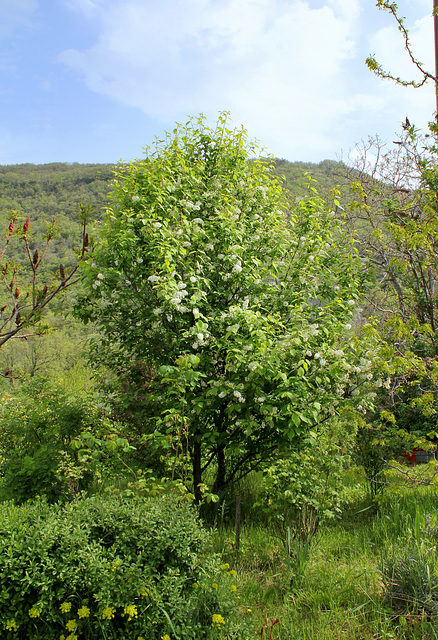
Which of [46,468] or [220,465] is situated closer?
[46,468]

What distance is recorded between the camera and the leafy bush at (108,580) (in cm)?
210

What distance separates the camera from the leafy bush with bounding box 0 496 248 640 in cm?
210

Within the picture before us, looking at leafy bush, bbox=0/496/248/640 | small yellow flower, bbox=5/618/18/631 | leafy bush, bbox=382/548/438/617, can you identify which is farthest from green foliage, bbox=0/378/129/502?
leafy bush, bbox=382/548/438/617

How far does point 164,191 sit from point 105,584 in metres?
3.01

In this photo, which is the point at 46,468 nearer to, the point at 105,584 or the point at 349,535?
the point at 105,584

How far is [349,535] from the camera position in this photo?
3.54 metres

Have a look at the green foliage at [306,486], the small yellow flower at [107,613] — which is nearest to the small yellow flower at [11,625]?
the small yellow flower at [107,613]

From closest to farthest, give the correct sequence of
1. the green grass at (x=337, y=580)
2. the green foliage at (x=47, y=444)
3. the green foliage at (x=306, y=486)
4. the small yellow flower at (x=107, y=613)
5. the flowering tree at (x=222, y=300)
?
the small yellow flower at (x=107, y=613), the green grass at (x=337, y=580), the flowering tree at (x=222, y=300), the green foliage at (x=306, y=486), the green foliage at (x=47, y=444)

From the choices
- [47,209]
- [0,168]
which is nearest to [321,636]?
[47,209]

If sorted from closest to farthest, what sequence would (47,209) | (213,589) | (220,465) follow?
(213,589) → (220,465) → (47,209)

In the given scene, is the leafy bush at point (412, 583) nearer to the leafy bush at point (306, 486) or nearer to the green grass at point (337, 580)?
the green grass at point (337, 580)

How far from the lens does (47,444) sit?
4164 mm

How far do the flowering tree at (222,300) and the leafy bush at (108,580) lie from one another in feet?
2.78

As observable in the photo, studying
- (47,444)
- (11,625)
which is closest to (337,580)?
(11,625)
